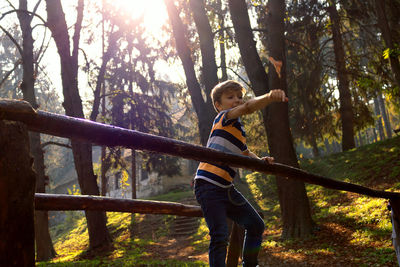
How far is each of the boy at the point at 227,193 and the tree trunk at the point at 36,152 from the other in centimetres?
1023

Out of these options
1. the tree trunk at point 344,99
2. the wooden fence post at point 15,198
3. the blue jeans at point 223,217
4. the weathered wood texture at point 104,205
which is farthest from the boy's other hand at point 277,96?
the tree trunk at point 344,99

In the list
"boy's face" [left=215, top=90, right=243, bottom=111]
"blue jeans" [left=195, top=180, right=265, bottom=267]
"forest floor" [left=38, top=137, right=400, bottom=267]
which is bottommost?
"forest floor" [left=38, top=137, right=400, bottom=267]

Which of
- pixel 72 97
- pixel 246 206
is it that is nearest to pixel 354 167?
pixel 72 97

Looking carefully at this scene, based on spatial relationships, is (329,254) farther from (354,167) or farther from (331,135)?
(331,135)

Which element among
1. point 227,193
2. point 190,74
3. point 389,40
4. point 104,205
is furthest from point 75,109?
point 227,193

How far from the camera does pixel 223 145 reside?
2982mm

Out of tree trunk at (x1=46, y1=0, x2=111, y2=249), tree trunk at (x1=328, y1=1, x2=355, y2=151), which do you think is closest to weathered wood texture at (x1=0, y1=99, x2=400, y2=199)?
tree trunk at (x1=46, y1=0, x2=111, y2=249)

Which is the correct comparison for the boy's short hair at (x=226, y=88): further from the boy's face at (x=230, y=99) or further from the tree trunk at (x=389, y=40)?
the tree trunk at (x=389, y=40)

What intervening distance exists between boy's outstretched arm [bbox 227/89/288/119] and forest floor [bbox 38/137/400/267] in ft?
12.8

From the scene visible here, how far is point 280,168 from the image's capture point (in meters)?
2.72

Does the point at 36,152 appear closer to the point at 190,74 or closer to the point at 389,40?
the point at 190,74

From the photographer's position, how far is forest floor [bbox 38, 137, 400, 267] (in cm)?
657

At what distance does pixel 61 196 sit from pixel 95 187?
9.81 metres

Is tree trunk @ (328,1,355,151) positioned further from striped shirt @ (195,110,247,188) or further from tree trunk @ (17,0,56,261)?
striped shirt @ (195,110,247,188)
